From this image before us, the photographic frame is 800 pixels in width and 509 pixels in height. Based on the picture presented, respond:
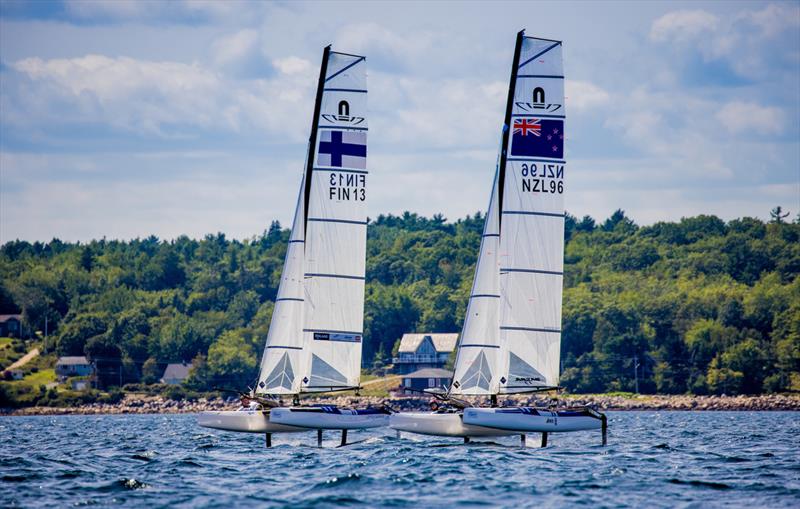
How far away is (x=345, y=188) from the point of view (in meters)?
45.9

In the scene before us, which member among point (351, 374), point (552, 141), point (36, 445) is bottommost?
point (36, 445)

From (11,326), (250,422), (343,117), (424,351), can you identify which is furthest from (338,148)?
(11,326)

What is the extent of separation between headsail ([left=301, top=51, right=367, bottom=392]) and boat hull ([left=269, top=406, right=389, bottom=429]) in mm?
2250

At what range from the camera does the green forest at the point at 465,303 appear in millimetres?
126750

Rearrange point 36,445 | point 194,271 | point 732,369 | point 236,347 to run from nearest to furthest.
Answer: point 36,445 → point 732,369 → point 236,347 → point 194,271

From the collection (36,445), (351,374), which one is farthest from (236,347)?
(351,374)

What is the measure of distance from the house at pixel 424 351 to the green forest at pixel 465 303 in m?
6.06

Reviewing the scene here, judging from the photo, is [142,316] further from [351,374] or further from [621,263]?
[351,374]

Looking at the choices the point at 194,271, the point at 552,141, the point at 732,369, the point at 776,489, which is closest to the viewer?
the point at 776,489

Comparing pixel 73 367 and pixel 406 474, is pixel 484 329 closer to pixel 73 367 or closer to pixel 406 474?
pixel 406 474

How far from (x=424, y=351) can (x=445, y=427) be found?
320 ft

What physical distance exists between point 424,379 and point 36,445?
260ft

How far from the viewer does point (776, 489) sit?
3241 centimetres

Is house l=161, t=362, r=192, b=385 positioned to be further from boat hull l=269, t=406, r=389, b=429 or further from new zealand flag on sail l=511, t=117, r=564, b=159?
new zealand flag on sail l=511, t=117, r=564, b=159
